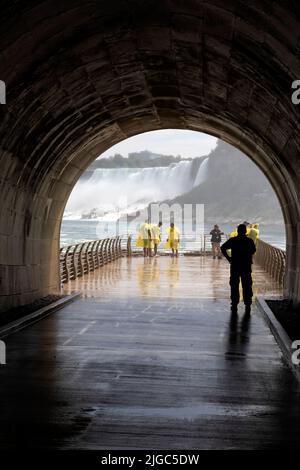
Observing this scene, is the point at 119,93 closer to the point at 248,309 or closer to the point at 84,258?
the point at 248,309

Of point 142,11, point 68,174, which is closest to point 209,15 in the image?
point 142,11

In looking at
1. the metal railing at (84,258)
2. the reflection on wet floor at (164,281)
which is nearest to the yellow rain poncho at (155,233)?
the metal railing at (84,258)

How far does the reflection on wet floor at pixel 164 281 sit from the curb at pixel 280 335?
3927mm

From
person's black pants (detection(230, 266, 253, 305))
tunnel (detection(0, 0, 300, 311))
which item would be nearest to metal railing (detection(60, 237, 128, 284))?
tunnel (detection(0, 0, 300, 311))

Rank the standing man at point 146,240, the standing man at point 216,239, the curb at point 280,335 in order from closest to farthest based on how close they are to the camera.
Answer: the curb at point 280,335, the standing man at point 146,240, the standing man at point 216,239

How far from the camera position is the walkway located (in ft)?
21.6

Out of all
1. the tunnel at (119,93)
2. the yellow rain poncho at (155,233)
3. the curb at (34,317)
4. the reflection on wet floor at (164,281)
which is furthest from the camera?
the yellow rain poncho at (155,233)

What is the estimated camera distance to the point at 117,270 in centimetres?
2936

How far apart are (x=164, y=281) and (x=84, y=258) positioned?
16.5 ft

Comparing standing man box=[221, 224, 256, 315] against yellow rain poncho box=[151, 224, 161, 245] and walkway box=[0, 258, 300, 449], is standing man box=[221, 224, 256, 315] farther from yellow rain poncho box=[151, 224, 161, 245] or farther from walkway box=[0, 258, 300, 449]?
yellow rain poncho box=[151, 224, 161, 245]

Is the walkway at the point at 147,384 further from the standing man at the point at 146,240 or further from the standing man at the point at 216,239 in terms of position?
the standing man at the point at 216,239

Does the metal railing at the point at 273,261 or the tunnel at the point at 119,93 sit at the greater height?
the tunnel at the point at 119,93

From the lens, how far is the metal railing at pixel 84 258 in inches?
936
